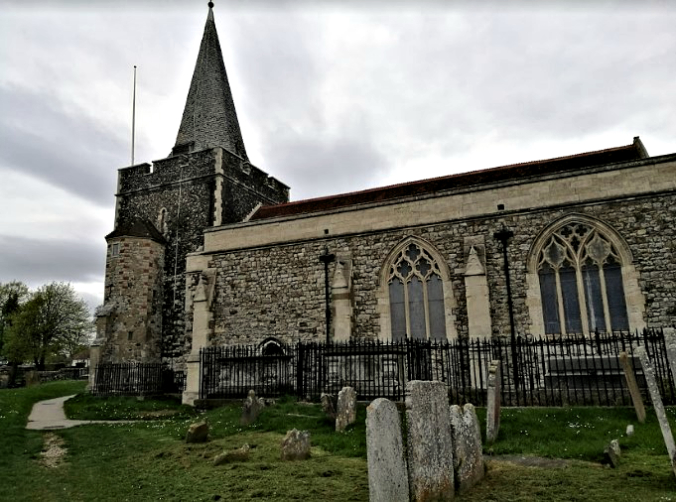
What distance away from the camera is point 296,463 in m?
7.75

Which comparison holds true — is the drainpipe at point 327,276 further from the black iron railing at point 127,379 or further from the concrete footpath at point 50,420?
the black iron railing at point 127,379

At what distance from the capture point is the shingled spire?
25.6m

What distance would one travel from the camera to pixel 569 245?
14938mm

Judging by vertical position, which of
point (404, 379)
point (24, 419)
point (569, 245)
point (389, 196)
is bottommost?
point (24, 419)

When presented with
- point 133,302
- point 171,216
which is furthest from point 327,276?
point 171,216

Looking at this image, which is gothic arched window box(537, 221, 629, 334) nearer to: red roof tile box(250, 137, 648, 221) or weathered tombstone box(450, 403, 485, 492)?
red roof tile box(250, 137, 648, 221)

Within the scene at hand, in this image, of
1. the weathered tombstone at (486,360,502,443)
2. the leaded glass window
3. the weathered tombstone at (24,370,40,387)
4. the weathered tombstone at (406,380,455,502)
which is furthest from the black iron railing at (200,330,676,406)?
the weathered tombstone at (24,370,40,387)

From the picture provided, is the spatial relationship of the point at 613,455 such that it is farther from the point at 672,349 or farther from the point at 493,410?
the point at 493,410

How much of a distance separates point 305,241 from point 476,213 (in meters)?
5.71

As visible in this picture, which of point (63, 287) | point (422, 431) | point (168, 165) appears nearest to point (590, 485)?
point (422, 431)

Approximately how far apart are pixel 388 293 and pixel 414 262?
1265 millimetres

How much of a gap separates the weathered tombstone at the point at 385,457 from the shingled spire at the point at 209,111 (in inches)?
846

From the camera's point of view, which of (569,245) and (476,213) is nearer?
(569,245)

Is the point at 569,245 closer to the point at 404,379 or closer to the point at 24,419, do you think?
the point at 404,379
